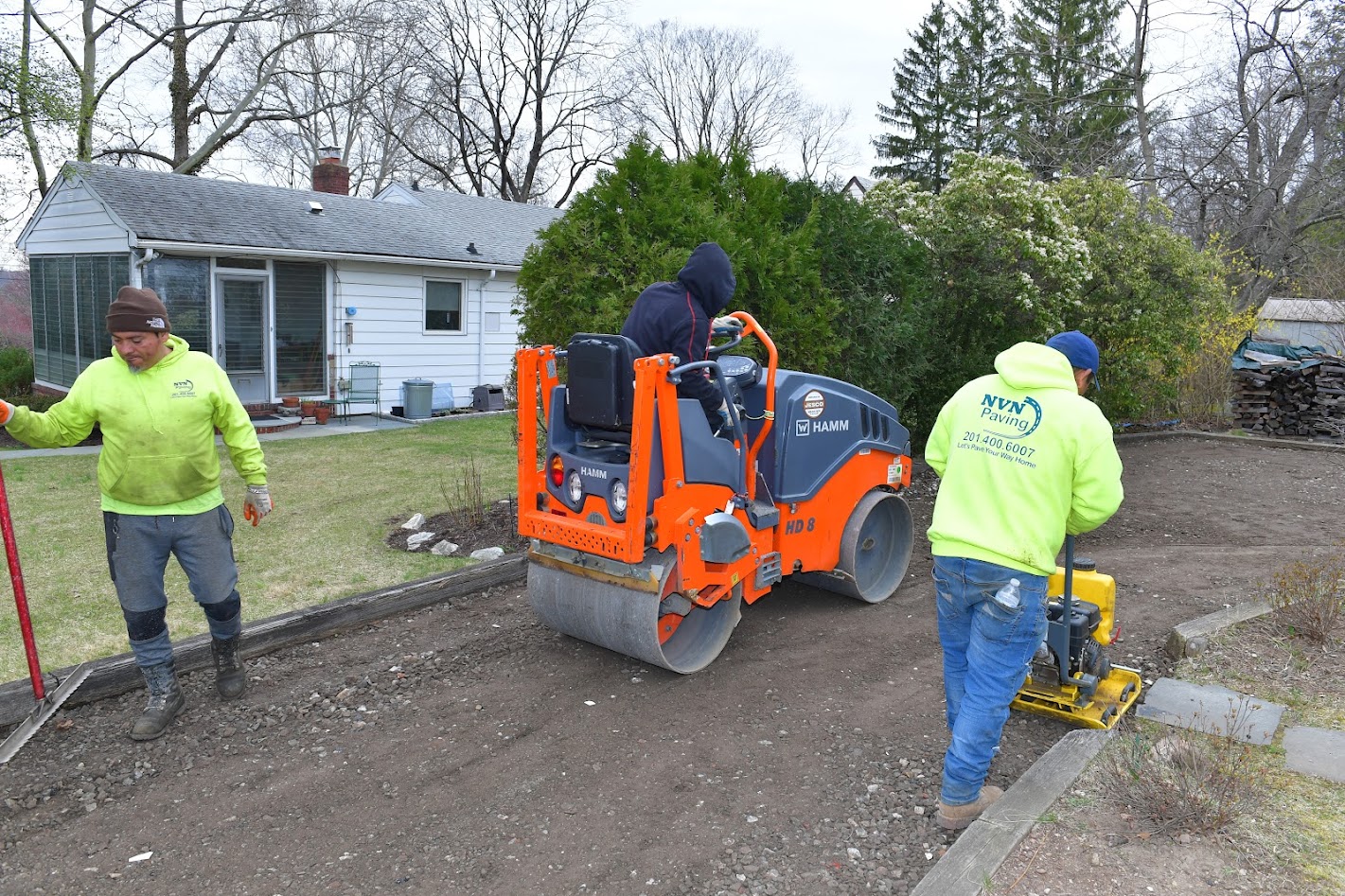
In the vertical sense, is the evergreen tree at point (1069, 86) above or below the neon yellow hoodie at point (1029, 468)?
above

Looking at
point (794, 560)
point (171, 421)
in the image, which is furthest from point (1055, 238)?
point (171, 421)

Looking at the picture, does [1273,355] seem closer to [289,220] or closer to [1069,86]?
[289,220]

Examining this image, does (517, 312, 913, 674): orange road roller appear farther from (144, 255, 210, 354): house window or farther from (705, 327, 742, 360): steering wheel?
(144, 255, 210, 354): house window

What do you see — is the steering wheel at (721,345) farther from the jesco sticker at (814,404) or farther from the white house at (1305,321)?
the white house at (1305,321)

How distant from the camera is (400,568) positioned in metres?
6.65

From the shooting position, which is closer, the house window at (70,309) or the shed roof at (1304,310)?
the house window at (70,309)

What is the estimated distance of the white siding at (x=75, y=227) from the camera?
42.6 feet

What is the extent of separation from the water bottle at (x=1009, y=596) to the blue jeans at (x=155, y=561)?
3382mm

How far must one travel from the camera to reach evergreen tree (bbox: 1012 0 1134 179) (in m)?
19.3

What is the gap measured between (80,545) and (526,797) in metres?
4.99

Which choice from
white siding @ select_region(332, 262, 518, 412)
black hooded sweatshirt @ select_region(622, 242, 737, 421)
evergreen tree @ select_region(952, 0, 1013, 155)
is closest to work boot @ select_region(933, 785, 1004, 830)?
black hooded sweatshirt @ select_region(622, 242, 737, 421)

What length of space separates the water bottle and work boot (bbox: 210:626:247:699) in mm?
3473

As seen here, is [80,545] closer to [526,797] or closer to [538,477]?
[538,477]

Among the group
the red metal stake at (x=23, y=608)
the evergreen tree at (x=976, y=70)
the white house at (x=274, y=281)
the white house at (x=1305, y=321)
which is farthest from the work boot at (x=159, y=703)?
the evergreen tree at (x=976, y=70)
